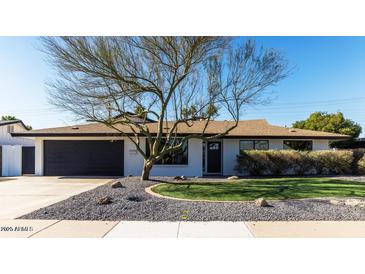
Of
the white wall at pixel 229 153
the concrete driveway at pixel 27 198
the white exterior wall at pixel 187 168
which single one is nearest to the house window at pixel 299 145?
the white wall at pixel 229 153

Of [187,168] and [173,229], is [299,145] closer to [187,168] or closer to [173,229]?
[187,168]

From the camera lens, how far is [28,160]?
18516mm

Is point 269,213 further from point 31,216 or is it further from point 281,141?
point 281,141

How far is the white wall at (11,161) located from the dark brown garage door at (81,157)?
3599 millimetres

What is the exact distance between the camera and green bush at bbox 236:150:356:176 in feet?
48.8

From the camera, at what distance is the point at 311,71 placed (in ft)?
39.2

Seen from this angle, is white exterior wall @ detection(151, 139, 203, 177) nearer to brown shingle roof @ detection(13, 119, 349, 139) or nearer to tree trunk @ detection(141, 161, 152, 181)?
brown shingle roof @ detection(13, 119, 349, 139)

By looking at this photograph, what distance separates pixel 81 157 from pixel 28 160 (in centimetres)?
545

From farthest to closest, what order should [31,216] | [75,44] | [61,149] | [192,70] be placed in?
1. [61,149]
2. [192,70]
3. [75,44]
4. [31,216]

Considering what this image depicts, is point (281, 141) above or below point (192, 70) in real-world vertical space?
below

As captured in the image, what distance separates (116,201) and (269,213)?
424 centimetres

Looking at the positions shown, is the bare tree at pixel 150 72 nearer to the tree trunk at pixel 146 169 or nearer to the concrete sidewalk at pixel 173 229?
the tree trunk at pixel 146 169
